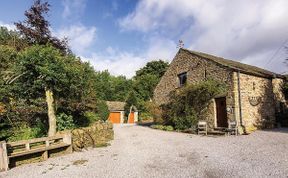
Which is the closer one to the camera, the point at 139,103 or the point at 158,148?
the point at 158,148

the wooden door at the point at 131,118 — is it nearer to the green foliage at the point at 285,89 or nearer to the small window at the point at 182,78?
the small window at the point at 182,78

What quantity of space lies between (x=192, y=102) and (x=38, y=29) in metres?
14.0

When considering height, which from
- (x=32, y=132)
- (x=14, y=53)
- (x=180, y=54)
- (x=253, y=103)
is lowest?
(x=32, y=132)

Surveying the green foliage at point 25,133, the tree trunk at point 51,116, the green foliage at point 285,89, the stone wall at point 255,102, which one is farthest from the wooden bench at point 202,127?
the green foliage at point 25,133

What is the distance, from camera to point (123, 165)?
27.0ft

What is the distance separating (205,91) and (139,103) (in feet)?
78.0

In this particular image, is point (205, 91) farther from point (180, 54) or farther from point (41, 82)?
point (41, 82)

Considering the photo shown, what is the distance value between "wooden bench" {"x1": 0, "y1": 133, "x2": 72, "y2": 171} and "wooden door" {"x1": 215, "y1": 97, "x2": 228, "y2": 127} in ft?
36.2

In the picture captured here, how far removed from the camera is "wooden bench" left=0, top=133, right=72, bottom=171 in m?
8.06

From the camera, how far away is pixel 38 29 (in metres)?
19.0

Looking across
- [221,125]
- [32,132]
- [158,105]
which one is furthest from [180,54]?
[32,132]

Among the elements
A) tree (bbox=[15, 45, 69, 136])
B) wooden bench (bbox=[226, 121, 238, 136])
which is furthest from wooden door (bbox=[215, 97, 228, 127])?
tree (bbox=[15, 45, 69, 136])

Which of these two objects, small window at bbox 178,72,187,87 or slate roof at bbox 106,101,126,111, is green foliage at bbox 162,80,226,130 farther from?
slate roof at bbox 106,101,126,111

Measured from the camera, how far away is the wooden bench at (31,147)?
8062mm
